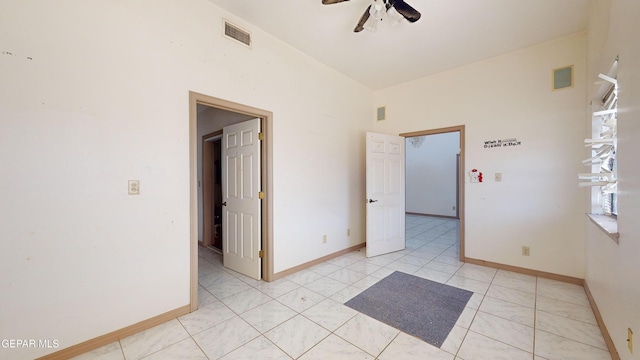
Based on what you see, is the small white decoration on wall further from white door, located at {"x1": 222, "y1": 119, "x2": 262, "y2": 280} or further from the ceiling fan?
white door, located at {"x1": 222, "y1": 119, "x2": 262, "y2": 280}

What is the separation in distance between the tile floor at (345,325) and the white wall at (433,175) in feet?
15.9

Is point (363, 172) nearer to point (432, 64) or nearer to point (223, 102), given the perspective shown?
point (432, 64)

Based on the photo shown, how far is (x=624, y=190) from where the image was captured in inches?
57.5

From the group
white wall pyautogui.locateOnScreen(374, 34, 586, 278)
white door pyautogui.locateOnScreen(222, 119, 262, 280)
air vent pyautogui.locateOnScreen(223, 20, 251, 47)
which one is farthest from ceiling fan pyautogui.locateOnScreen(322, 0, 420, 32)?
white wall pyautogui.locateOnScreen(374, 34, 586, 278)

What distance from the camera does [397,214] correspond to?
13.9ft

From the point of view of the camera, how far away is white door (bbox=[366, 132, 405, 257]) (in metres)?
3.85

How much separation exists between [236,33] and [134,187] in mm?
1882

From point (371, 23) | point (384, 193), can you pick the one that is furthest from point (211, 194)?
point (371, 23)

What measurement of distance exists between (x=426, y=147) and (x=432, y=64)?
16.5 ft

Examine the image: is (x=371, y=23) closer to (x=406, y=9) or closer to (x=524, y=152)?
(x=406, y=9)

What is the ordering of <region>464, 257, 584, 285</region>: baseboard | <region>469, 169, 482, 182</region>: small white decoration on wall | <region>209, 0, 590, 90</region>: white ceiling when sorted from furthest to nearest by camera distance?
<region>469, 169, 482, 182</region>: small white decoration on wall, <region>464, 257, 584, 285</region>: baseboard, <region>209, 0, 590, 90</region>: white ceiling

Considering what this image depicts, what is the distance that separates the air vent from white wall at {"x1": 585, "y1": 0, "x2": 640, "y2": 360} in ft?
9.73

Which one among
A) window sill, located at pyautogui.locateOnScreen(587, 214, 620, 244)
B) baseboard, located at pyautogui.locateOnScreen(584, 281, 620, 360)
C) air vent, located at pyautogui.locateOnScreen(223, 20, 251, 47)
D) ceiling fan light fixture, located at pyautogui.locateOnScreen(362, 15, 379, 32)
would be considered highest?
air vent, located at pyautogui.locateOnScreen(223, 20, 251, 47)

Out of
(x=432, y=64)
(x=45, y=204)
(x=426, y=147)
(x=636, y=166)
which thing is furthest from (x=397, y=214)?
(x=426, y=147)
